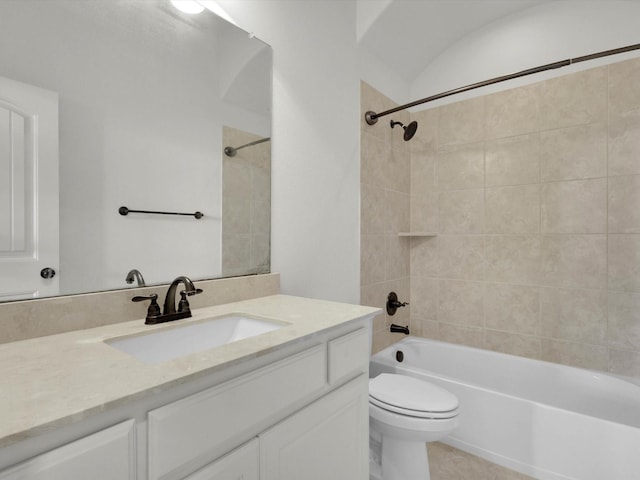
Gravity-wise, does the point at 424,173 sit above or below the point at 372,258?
above

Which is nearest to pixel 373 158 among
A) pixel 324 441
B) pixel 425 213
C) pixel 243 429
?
pixel 425 213

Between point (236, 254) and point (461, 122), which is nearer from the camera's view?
point (236, 254)

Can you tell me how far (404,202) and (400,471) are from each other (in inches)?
67.2

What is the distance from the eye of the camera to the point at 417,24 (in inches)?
83.7

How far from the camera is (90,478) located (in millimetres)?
502

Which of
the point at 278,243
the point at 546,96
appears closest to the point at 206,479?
the point at 278,243

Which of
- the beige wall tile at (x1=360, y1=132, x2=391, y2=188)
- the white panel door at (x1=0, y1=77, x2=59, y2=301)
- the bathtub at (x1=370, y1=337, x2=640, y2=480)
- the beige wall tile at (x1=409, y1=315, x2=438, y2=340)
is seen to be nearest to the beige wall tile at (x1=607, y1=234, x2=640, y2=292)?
the bathtub at (x1=370, y1=337, x2=640, y2=480)

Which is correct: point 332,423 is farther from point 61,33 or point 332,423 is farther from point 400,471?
point 61,33

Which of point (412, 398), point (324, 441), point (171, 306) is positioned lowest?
point (412, 398)

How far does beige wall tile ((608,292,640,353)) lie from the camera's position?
182cm

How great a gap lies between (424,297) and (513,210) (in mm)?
870

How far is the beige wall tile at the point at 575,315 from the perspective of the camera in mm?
1923

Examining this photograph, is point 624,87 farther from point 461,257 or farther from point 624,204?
point 461,257

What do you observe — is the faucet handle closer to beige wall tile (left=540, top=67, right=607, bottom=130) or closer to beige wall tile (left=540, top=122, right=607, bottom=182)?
beige wall tile (left=540, top=122, right=607, bottom=182)
